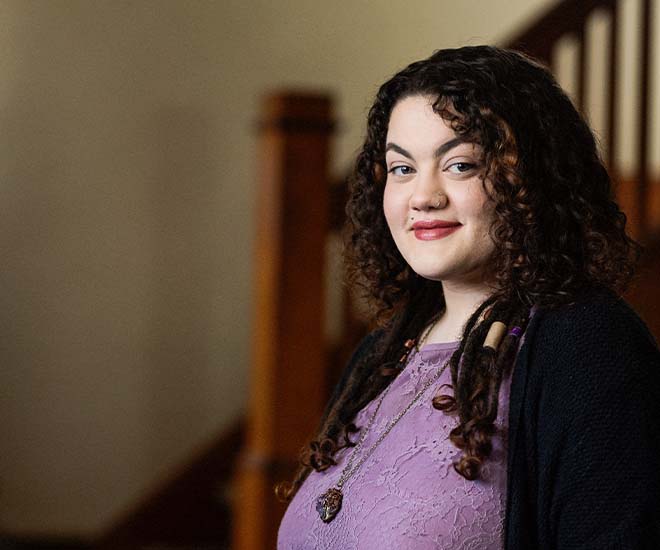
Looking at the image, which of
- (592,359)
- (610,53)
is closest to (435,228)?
(592,359)

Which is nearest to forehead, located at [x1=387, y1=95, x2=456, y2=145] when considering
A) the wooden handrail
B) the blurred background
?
the wooden handrail

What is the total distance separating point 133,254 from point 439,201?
10.2ft

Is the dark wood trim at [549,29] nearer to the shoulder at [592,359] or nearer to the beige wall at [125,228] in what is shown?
the beige wall at [125,228]

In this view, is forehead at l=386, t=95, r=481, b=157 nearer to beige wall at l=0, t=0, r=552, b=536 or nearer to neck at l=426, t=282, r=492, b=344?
neck at l=426, t=282, r=492, b=344

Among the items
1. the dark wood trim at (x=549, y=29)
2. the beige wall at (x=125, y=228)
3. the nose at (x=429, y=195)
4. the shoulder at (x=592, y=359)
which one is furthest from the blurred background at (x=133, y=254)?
the shoulder at (x=592, y=359)

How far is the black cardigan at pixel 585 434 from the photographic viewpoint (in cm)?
120

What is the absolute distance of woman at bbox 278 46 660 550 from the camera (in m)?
1.23

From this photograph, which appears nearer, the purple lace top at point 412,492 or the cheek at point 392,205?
the purple lace top at point 412,492

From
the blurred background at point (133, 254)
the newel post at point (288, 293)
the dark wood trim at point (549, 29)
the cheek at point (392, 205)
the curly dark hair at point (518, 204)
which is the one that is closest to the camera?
the curly dark hair at point (518, 204)

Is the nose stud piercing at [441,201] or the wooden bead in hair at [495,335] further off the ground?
the nose stud piercing at [441,201]

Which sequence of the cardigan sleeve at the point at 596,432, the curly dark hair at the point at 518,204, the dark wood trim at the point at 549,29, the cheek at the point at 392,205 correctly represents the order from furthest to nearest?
the dark wood trim at the point at 549,29
the cheek at the point at 392,205
the curly dark hair at the point at 518,204
the cardigan sleeve at the point at 596,432

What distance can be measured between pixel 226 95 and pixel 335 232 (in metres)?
1.77

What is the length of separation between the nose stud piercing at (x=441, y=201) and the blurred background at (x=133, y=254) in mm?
2851

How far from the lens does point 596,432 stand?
1217 millimetres
